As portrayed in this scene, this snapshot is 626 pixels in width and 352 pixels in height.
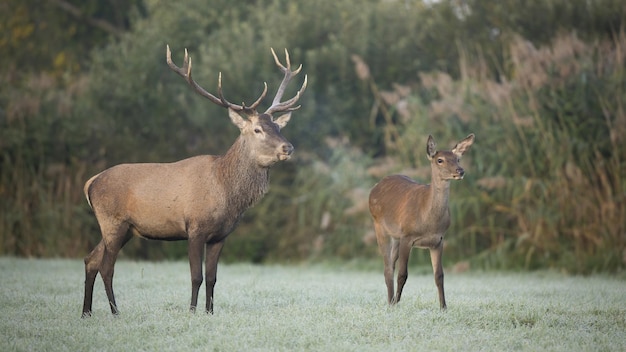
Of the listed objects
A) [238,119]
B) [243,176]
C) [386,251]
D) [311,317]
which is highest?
[238,119]

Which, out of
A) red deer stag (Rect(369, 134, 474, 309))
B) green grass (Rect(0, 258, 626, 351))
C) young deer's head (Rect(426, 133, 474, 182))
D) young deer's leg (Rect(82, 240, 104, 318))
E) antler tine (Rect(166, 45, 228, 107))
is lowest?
green grass (Rect(0, 258, 626, 351))

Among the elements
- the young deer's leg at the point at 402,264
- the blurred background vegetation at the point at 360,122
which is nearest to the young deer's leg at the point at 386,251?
the young deer's leg at the point at 402,264

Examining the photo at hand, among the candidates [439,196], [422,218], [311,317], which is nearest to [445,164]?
[439,196]

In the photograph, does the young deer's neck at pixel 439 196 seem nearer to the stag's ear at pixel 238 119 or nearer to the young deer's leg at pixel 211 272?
the stag's ear at pixel 238 119

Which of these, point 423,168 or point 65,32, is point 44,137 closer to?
point 423,168

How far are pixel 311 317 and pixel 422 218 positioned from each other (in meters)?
1.59

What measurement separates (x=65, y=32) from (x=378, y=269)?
13.6m

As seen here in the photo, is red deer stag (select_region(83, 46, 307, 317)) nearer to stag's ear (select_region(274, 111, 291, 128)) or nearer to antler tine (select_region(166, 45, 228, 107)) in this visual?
antler tine (select_region(166, 45, 228, 107))

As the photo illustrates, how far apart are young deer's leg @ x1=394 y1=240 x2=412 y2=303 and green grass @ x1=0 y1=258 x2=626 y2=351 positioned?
185 mm

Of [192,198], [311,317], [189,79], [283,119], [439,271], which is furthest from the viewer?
[283,119]

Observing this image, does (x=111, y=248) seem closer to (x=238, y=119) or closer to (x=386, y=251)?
(x=238, y=119)

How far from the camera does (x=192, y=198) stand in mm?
8047

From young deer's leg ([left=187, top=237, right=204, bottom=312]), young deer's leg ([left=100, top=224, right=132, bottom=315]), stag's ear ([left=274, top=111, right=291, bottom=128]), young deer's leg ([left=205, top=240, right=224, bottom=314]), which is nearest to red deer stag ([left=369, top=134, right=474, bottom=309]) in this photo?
stag's ear ([left=274, top=111, right=291, bottom=128])

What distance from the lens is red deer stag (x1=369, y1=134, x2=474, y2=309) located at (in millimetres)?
8516
